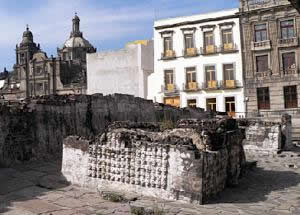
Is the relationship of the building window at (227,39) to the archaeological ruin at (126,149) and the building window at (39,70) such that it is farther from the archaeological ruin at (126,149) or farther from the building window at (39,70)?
the building window at (39,70)

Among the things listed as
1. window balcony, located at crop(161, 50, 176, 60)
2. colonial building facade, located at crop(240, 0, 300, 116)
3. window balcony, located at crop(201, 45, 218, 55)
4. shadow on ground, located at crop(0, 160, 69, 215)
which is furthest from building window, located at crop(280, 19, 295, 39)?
shadow on ground, located at crop(0, 160, 69, 215)

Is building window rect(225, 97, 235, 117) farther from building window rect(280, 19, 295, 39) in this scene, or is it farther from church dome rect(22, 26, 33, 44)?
church dome rect(22, 26, 33, 44)

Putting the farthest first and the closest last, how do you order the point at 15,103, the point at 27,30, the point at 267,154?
the point at 27,30 → the point at 267,154 → the point at 15,103

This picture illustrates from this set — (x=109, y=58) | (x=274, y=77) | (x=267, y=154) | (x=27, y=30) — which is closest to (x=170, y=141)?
(x=267, y=154)

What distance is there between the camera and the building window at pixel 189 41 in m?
32.0

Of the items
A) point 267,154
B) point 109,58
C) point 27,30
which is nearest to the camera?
point 267,154

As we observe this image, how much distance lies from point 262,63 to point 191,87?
5.64 metres

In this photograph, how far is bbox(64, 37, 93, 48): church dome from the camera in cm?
7044

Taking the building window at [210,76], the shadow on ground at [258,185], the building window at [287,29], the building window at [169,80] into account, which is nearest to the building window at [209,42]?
the building window at [210,76]

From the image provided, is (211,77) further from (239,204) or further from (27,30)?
(27,30)

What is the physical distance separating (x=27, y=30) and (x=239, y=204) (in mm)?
71883

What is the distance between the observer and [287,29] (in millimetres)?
29219

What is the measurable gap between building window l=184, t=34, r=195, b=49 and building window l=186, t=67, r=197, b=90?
5.93ft

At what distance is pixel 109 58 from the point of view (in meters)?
37.4
